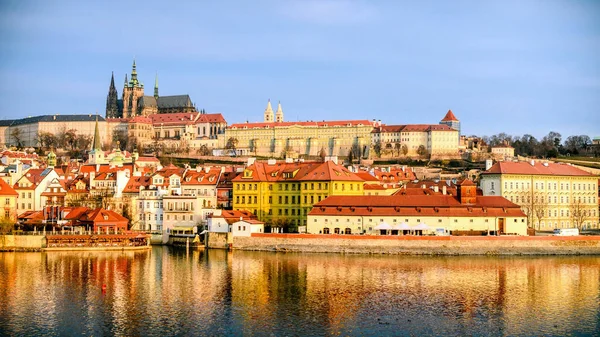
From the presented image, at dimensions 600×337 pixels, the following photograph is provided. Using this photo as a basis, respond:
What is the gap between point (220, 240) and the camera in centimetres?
6650

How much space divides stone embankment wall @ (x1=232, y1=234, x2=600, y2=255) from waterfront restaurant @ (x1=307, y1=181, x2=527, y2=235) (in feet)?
8.15

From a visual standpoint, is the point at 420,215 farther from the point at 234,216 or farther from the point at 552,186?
the point at 552,186

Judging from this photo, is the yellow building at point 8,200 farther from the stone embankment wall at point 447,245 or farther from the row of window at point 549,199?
the row of window at point 549,199

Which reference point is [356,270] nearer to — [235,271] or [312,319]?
[235,271]

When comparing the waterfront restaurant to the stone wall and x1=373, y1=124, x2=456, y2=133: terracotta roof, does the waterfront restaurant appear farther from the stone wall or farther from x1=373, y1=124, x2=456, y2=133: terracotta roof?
x1=373, y1=124, x2=456, y2=133: terracotta roof

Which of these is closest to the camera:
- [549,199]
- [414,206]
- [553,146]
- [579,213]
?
[414,206]

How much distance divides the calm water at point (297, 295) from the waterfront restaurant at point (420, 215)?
5882 millimetres

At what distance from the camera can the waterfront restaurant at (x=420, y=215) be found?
64.7 m

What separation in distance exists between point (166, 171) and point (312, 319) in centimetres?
4960

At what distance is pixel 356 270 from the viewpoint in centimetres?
5175

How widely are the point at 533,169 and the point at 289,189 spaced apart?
25.1m

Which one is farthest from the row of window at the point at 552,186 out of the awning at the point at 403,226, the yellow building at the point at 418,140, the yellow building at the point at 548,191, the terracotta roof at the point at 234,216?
the yellow building at the point at 418,140

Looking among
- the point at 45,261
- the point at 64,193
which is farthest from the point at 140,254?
the point at 64,193

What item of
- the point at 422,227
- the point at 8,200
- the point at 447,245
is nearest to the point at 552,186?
the point at 422,227
